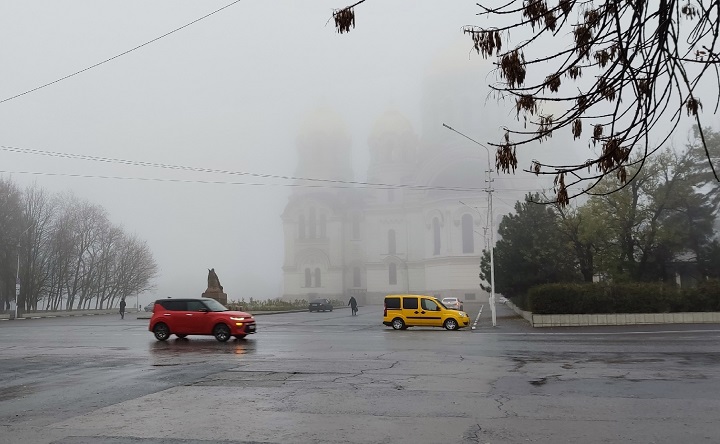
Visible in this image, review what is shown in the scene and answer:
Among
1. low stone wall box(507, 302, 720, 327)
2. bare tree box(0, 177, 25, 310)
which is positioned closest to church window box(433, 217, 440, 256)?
bare tree box(0, 177, 25, 310)

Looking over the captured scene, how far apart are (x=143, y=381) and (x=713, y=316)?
28.4 metres

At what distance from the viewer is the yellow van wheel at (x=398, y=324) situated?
3159 cm

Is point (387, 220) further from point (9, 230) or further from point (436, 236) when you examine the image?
point (9, 230)

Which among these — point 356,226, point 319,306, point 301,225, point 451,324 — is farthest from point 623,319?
point 301,225

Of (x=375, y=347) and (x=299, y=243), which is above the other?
(x=299, y=243)

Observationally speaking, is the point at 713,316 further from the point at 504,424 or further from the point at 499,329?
the point at 504,424

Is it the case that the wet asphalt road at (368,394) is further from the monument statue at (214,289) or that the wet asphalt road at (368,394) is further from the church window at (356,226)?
the church window at (356,226)

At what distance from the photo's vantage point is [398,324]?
3164cm

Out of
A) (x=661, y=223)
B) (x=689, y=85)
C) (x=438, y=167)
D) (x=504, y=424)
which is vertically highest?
(x=438, y=167)

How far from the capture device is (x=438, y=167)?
96.6 meters

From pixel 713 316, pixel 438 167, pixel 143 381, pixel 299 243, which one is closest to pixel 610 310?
pixel 713 316

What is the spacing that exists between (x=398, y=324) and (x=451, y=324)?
254cm

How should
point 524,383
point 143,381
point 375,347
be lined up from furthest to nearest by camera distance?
point 375,347, point 143,381, point 524,383

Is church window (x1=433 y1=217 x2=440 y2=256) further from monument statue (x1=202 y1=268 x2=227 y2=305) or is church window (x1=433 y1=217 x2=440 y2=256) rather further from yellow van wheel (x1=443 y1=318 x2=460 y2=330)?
yellow van wheel (x1=443 y1=318 x2=460 y2=330)
